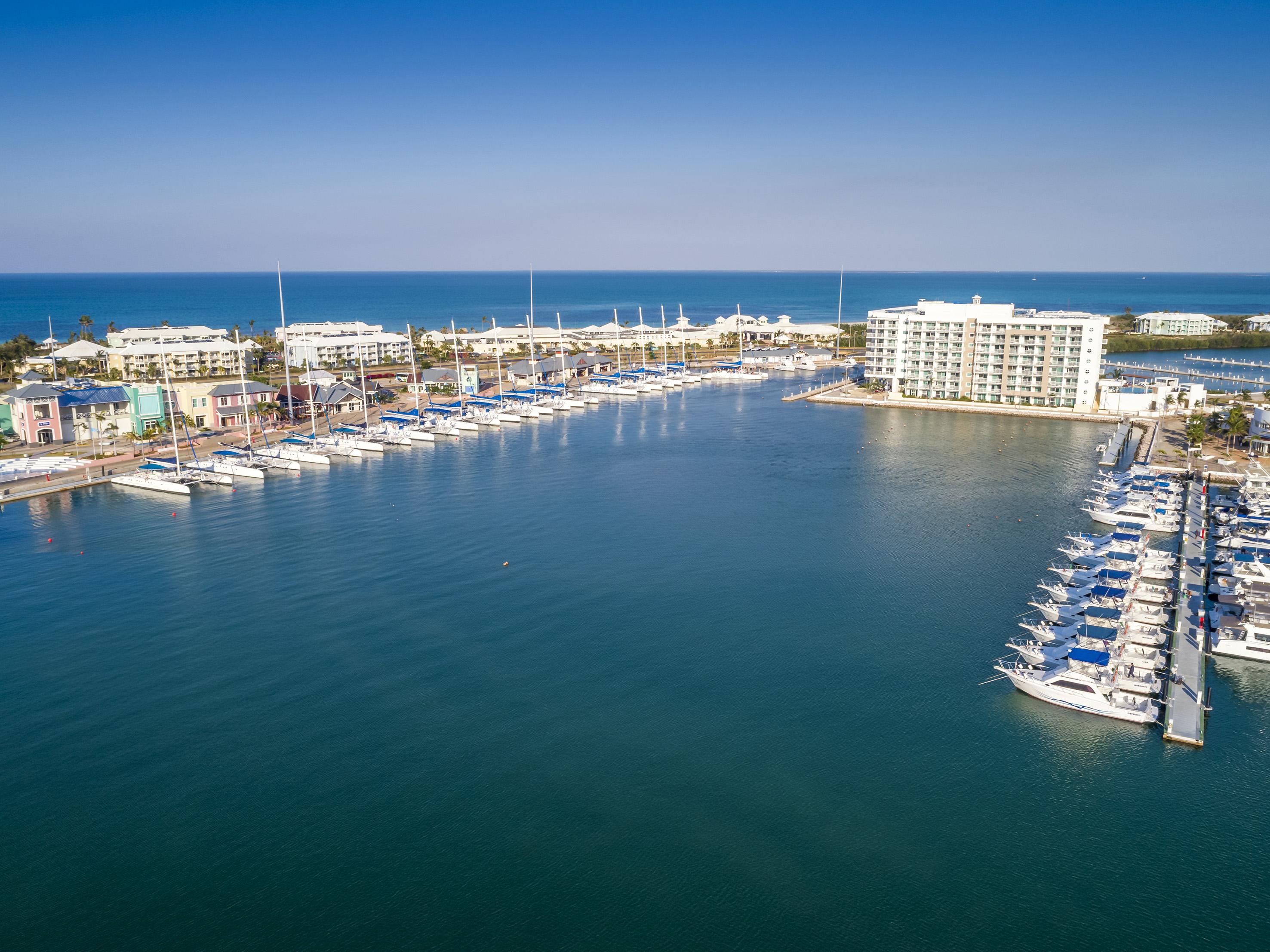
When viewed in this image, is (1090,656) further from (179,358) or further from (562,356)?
(179,358)

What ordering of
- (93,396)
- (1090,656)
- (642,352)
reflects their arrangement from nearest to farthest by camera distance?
(1090,656) < (93,396) < (642,352)

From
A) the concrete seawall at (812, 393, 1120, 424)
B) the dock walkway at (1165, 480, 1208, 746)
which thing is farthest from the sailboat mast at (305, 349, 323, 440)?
→ the dock walkway at (1165, 480, 1208, 746)

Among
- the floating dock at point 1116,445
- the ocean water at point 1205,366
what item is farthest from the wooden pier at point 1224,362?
the floating dock at point 1116,445

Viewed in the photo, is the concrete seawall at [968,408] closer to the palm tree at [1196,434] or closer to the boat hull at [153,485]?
the palm tree at [1196,434]

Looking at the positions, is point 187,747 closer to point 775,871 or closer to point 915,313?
point 775,871

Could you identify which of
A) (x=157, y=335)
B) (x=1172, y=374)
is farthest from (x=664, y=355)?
(x=157, y=335)

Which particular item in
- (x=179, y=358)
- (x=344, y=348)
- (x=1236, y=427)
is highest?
(x=344, y=348)

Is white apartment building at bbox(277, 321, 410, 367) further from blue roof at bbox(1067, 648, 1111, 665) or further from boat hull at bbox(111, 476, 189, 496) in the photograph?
blue roof at bbox(1067, 648, 1111, 665)
